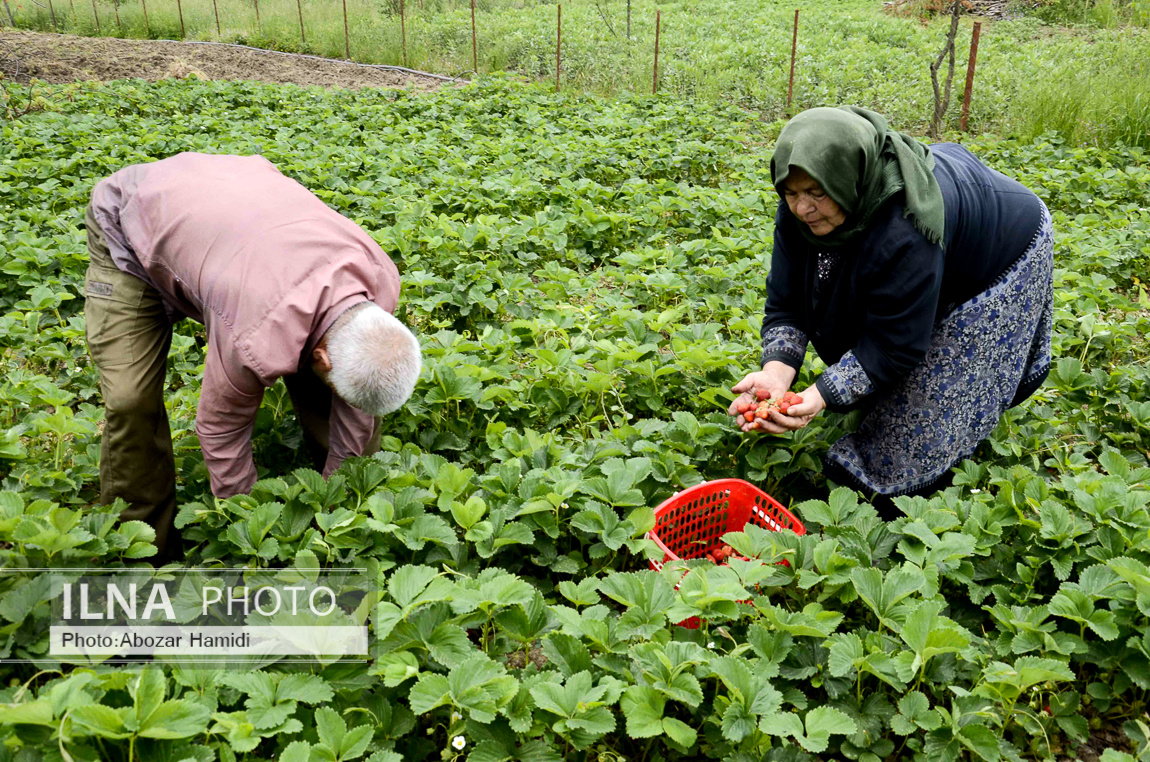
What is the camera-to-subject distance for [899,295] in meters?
2.30

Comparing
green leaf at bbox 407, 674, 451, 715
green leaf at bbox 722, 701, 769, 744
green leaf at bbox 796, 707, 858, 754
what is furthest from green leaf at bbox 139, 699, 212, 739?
green leaf at bbox 796, 707, 858, 754

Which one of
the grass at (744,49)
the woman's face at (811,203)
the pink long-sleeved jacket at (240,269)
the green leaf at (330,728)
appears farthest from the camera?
the grass at (744,49)

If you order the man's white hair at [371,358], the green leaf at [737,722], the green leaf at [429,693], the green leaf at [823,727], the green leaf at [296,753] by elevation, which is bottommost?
the green leaf at [823,727]

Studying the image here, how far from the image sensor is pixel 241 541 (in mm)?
2125

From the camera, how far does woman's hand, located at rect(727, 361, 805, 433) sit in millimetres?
2621

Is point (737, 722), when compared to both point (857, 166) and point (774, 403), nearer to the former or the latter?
point (774, 403)

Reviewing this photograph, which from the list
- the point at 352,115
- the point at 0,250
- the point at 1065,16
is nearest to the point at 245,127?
the point at 352,115

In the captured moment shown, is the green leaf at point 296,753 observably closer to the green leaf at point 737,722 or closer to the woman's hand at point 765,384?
the green leaf at point 737,722

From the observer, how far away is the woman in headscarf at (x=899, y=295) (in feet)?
7.38

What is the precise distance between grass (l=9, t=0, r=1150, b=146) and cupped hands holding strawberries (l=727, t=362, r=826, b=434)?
6.56 meters

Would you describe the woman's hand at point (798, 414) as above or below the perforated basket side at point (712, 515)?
above

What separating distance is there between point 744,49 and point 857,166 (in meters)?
12.1

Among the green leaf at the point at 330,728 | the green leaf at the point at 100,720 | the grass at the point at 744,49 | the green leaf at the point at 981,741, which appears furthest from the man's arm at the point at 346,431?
the grass at the point at 744,49

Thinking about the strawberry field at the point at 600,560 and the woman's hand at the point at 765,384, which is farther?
the woman's hand at the point at 765,384
